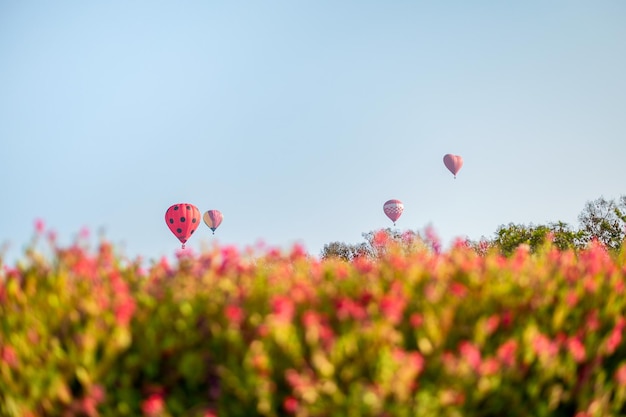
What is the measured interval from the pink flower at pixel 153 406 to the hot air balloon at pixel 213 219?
56.2m

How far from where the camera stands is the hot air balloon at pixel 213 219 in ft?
200

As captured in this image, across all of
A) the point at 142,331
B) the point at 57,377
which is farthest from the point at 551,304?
the point at 57,377

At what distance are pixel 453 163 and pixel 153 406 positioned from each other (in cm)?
5684

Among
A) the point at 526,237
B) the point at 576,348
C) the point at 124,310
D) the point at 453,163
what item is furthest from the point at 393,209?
the point at 124,310

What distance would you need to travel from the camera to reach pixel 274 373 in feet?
17.4

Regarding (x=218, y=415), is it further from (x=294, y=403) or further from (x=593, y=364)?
(x=593, y=364)

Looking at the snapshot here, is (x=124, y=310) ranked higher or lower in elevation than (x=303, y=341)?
higher

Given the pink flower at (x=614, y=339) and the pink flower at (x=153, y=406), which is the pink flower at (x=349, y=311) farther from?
the pink flower at (x=614, y=339)

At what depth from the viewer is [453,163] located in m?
60.1

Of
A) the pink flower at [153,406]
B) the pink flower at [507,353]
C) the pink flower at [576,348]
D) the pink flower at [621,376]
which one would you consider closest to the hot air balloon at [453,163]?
the pink flower at [621,376]

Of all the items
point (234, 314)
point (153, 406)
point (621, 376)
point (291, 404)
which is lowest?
point (621, 376)

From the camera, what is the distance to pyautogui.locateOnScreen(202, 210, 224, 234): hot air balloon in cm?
6106

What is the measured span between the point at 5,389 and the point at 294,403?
8.47 feet

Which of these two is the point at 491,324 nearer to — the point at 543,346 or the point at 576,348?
the point at 543,346
